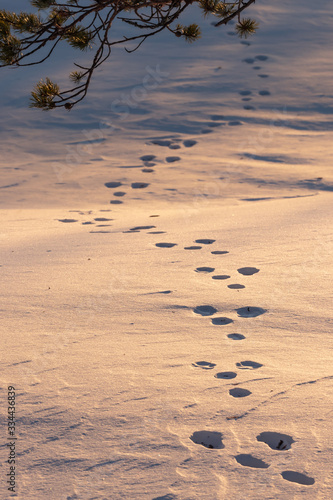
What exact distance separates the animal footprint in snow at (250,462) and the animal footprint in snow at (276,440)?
86 mm

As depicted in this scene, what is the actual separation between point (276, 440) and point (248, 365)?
0.51m

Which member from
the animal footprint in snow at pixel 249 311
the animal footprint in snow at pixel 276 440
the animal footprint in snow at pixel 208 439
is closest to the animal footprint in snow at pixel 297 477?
the animal footprint in snow at pixel 276 440

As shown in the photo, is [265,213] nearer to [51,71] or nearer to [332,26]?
[51,71]

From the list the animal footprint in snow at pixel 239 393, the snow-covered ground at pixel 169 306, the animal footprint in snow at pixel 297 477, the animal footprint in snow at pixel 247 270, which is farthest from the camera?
the animal footprint in snow at pixel 247 270

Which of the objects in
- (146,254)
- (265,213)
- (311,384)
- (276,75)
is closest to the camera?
(311,384)

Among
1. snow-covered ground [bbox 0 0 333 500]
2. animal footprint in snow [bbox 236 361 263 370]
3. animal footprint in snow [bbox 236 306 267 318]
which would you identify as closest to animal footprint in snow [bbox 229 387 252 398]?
snow-covered ground [bbox 0 0 333 500]

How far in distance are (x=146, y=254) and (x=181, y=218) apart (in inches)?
46.4

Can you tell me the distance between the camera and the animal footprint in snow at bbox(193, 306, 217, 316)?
2.93 meters

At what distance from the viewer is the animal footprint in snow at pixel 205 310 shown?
2926 millimetres

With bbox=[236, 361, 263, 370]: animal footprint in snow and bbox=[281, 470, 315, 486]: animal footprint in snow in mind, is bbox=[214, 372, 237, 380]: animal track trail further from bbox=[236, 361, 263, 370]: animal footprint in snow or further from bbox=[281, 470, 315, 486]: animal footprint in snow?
bbox=[281, 470, 315, 486]: animal footprint in snow

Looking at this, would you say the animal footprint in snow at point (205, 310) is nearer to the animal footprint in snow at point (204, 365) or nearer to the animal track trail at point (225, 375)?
the animal footprint in snow at point (204, 365)

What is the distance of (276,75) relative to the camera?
9.53m

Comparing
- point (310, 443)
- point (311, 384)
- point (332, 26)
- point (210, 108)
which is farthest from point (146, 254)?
point (332, 26)

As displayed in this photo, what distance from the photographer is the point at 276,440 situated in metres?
1.92
